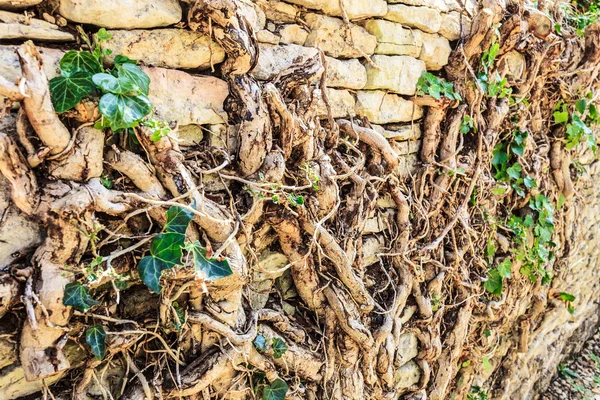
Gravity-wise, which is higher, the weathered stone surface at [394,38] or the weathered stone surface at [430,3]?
the weathered stone surface at [430,3]

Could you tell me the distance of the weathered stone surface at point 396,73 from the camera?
188cm

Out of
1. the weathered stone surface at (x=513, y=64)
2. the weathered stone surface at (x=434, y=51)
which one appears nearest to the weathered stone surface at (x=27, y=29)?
the weathered stone surface at (x=434, y=51)

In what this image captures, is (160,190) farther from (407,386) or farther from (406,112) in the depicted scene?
(407,386)

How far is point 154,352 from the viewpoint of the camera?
1379 mm

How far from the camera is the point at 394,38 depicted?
1.92 metres

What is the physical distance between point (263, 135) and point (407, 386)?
147 centimetres

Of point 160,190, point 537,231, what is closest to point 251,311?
point 160,190

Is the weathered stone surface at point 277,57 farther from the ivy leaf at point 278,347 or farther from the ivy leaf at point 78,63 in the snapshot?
the ivy leaf at point 278,347

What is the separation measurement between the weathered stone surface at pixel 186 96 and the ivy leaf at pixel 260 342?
2.37 feet

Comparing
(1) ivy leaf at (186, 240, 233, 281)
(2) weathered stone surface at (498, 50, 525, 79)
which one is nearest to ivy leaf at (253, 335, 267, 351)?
(1) ivy leaf at (186, 240, 233, 281)

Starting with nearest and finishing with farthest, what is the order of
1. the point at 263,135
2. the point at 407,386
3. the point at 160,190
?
the point at 160,190, the point at 263,135, the point at 407,386

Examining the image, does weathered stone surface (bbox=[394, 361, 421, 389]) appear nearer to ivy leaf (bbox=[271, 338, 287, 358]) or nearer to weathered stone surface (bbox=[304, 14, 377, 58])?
ivy leaf (bbox=[271, 338, 287, 358])

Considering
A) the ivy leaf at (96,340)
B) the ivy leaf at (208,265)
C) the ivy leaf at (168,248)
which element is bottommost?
the ivy leaf at (96,340)

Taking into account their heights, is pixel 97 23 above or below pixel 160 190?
above
